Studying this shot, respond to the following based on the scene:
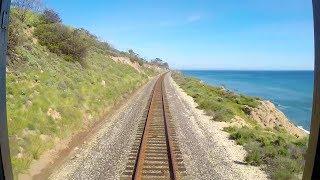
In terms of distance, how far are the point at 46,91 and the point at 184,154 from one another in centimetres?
857

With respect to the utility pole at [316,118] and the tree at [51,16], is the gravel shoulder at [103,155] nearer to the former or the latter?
the utility pole at [316,118]

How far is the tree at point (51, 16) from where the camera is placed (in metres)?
34.2

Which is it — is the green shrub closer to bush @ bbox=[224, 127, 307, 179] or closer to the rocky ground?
bush @ bbox=[224, 127, 307, 179]

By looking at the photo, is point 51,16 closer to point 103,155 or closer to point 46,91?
point 46,91

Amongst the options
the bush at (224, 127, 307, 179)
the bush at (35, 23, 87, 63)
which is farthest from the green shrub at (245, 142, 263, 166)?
the bush at (35, 23, 87, 63)

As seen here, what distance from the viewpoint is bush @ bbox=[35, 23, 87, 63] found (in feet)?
98.9

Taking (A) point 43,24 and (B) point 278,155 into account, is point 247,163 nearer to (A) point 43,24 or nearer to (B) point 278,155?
(B) point 278,155


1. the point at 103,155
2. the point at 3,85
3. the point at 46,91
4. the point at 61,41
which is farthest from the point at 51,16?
the point at 3,85

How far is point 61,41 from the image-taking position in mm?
31250

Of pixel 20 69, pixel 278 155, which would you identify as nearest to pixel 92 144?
pixel 278 155

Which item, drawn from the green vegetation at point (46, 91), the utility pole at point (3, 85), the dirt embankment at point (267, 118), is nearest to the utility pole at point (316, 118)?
the utility pole at point (3, 85)

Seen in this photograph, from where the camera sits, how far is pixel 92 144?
14.4m

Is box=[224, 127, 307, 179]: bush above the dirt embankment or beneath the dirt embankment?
above

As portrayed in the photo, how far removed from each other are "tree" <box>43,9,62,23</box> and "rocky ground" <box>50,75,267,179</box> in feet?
56.7
